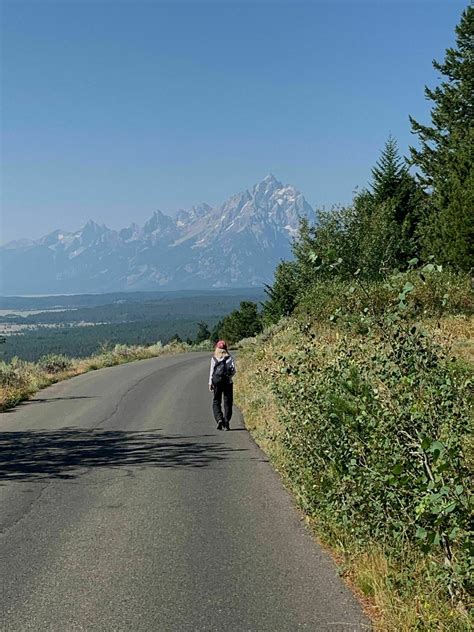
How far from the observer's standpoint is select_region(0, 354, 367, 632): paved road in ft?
15.3

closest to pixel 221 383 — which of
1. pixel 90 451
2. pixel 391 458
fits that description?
pixel 90 451

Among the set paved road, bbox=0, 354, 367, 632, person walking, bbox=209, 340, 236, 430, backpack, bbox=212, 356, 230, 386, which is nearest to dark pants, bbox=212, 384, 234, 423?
person walking, bbox=209, 340, 236, 430

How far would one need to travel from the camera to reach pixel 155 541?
6297 mm

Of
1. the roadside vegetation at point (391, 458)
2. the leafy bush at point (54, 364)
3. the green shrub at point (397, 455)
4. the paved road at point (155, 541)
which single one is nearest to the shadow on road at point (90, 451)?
the paved road at point (155, 541)

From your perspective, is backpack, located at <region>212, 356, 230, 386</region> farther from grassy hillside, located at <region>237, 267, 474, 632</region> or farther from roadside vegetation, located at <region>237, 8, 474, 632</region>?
grassy hillside, located at <region>237, 267, 474, 632</region>

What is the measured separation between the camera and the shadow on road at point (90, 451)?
983cm

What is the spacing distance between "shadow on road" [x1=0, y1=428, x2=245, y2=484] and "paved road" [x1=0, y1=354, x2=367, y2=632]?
0.10 feet

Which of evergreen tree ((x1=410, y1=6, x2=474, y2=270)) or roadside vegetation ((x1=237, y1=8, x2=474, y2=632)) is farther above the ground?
evergreen tree ((x1=410, y1=6, x2=474, y2=270))

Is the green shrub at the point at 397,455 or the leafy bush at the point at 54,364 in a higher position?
the green shrub at the point at 397,455

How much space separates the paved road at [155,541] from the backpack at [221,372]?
1233mm

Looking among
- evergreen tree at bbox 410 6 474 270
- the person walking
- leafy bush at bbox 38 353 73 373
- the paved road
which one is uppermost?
evergreen tree at bbox 410 6 474 270

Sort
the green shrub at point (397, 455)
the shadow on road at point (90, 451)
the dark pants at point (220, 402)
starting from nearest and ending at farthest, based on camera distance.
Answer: the green shrub at point (397, 455)
the shadow on road at point (90, 451)
the dark pants at point (220, 402)

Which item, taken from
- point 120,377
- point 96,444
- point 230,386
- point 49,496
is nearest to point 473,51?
point 120,377

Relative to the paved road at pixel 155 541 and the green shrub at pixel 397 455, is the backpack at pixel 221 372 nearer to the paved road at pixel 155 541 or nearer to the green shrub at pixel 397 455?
the paved road at pixel 155 541
